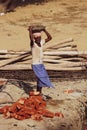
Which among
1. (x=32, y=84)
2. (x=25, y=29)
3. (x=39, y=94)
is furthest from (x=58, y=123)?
(x=25, y=29)

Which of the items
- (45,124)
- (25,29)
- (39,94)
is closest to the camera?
(45,124)

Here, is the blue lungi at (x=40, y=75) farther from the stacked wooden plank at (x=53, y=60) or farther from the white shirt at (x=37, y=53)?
the stacked wooden plank at (x=53, y=60)

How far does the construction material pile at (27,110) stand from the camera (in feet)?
24.1

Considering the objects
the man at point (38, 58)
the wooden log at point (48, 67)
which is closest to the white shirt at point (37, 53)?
the man at point (38, 58)

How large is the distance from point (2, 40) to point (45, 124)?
6445 millimetres

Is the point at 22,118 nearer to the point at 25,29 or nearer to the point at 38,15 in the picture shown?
the point at 25,29

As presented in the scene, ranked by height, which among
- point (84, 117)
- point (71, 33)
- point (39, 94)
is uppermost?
point (71, 33)

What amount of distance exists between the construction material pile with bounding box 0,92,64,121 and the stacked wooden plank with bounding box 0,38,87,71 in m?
1.77

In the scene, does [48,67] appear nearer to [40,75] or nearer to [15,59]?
[15,59]

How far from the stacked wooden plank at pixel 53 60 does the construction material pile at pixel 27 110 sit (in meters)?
1.77

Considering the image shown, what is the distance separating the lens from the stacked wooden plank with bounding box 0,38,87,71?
30.7ft

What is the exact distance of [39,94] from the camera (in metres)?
8.03

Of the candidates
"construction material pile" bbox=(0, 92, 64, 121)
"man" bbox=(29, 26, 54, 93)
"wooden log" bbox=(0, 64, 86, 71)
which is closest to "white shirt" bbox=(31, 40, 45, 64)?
"man" bbox=(29, 26, 54, 93)

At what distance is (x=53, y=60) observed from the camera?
30.7ft
